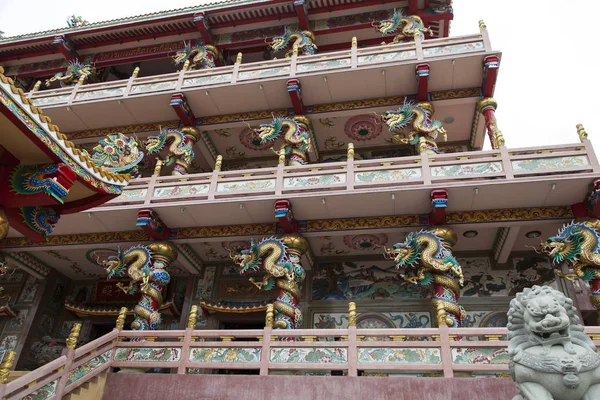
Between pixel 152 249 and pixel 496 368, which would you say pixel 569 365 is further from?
pixel 152 249

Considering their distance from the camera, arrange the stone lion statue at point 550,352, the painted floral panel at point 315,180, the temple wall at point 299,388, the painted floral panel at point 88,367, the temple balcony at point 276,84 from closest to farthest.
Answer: the stone lion statue at point 550,352
the temple wall at point 299,388
the painted floral panel at point 88,367
the painted floral panel at point 315,180
the temple balcony at point 276,84

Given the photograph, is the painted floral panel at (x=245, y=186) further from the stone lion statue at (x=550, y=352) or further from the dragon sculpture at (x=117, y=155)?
the stone lion statue at (x=550, y=352)

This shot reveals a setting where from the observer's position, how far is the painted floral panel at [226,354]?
7.76 metres

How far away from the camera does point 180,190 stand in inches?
424

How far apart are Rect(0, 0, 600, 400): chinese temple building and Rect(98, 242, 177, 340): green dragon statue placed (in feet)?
0.12

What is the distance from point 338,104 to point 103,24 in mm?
8934

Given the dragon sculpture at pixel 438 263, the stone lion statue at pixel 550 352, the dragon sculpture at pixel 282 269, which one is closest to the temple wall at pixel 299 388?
the dragon sculpture at pixel 438 263

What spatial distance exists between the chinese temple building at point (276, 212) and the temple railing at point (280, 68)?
65mm

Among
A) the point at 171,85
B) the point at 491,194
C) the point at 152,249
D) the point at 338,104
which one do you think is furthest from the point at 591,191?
the point at 171,85

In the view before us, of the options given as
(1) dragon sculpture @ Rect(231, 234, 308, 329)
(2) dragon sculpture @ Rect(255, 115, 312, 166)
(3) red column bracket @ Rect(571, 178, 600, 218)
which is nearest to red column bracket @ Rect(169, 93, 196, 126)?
(2) dragon sculpture @ Rect(255, 115, 312, 166)

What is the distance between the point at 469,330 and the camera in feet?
23.7

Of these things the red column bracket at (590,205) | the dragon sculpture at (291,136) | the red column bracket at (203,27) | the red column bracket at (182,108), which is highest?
the red column bracket at (203,27)

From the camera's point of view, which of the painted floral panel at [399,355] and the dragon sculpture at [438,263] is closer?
the painted floral panel at [399,355]

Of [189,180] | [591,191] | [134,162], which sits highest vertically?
[189,180]
